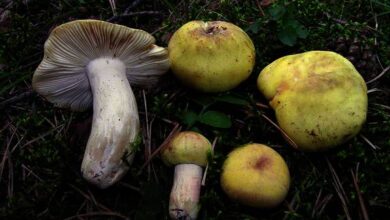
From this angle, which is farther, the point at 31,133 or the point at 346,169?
the point at 31,133

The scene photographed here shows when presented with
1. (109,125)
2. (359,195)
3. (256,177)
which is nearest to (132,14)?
(109,125)

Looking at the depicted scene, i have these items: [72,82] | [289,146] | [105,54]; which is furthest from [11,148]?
[289,146]

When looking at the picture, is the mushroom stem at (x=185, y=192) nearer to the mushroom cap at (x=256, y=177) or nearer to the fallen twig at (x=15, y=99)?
the mushroom cap at (x=256, y=177)

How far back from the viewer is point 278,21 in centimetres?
250

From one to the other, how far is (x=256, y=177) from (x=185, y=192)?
35 cm

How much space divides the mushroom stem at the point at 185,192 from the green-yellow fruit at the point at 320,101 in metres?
0.53

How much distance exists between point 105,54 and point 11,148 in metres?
0.77

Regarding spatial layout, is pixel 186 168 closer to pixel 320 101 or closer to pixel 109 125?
pixel 109 125

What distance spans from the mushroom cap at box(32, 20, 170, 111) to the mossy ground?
119mm

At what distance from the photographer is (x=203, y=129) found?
2.20 metres

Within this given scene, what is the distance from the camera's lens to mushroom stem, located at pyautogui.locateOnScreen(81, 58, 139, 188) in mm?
1948

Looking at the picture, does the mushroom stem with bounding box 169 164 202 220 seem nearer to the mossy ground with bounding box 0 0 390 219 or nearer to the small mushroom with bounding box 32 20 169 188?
the mossy ground with bounding box 0 0 390 219

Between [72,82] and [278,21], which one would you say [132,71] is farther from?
[278,21]

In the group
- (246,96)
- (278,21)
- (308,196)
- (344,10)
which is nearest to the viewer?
(308,196)
